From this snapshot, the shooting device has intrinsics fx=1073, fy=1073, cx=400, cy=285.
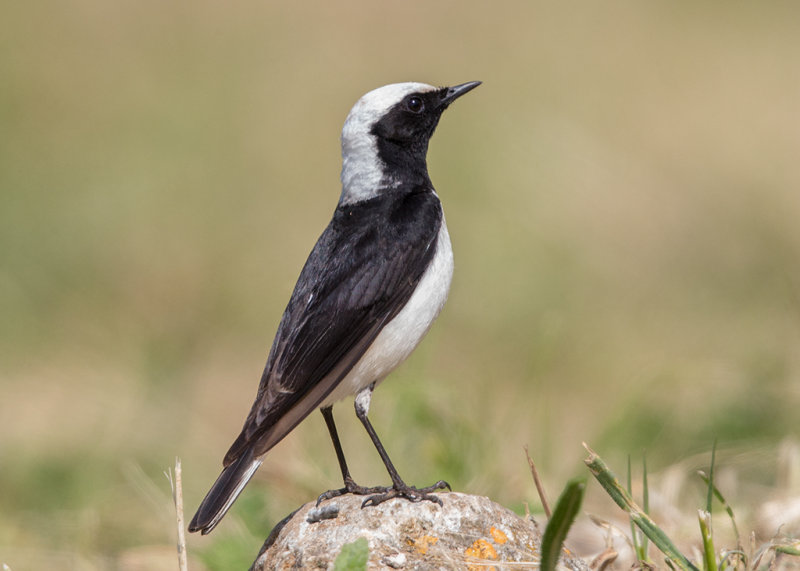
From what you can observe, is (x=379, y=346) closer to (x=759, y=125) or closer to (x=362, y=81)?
(x=759, y=125)

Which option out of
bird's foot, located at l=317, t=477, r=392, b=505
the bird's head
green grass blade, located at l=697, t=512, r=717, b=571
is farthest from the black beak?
green grass blade, located at l=697, t=512, r=717, b=571

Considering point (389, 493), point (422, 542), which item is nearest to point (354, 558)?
point (422, 542)

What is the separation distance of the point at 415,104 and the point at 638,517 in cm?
296

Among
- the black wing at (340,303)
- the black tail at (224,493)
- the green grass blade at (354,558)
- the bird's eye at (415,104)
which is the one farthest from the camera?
the bird's eye at (415,104)

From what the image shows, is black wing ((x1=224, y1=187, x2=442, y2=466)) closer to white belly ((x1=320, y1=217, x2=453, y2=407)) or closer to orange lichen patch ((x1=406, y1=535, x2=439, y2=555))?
white belly ((x1=320, y1=217, x2=453, y2=407))

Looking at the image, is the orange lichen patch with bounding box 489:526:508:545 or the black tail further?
the black tail

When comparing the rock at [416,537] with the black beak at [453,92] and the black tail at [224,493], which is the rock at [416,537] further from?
the black beak at [453,92]

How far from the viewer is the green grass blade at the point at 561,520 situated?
336 centimetres

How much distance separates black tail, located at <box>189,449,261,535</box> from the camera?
447cm

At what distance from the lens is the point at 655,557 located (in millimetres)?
4648

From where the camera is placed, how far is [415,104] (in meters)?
6.07

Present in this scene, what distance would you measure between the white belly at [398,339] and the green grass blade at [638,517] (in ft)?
4.59

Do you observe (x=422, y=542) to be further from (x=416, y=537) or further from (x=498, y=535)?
(x=498, y=535)

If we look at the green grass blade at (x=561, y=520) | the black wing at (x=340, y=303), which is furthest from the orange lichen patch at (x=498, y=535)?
the black wing at (x=340, y=303)
